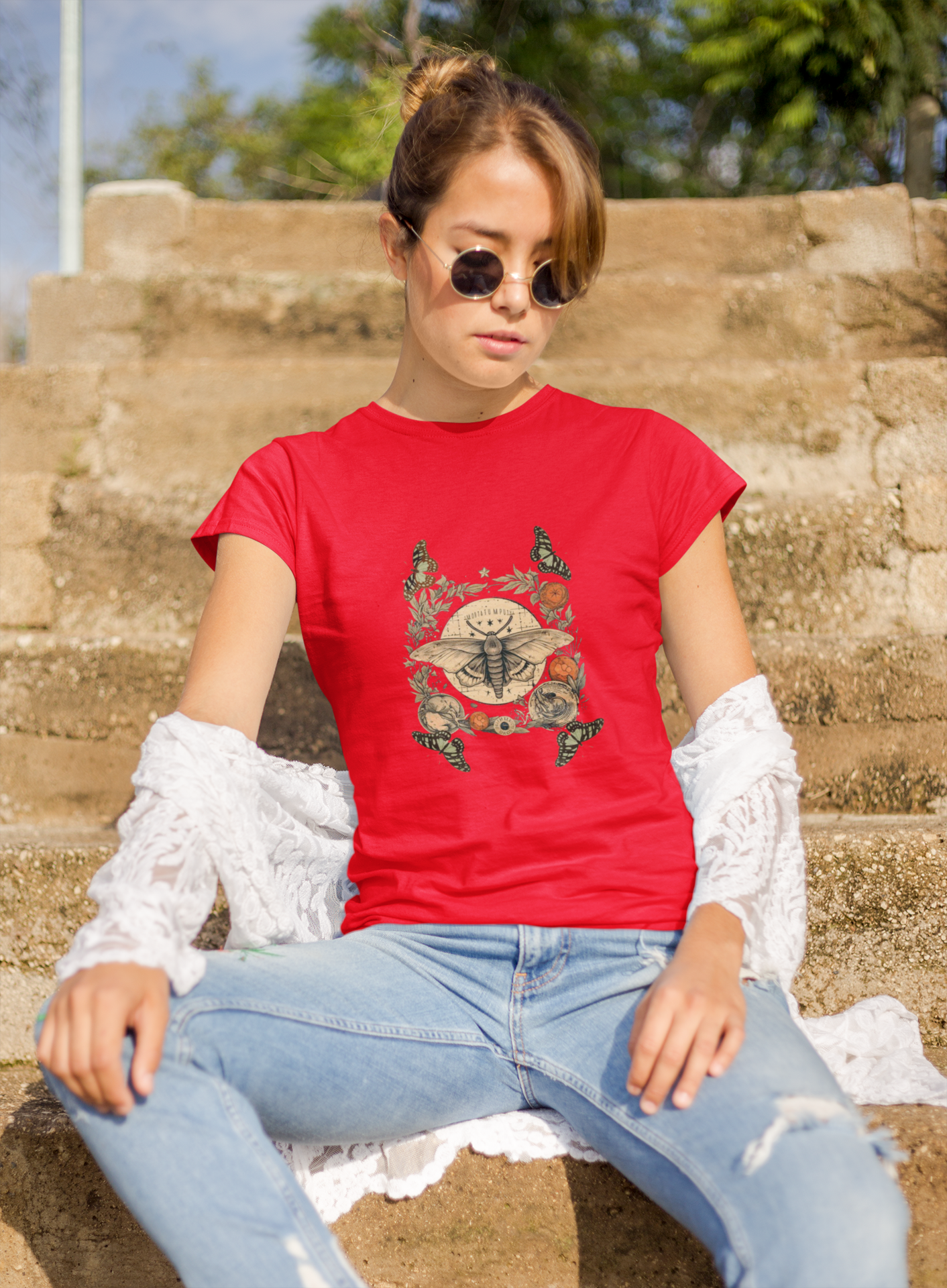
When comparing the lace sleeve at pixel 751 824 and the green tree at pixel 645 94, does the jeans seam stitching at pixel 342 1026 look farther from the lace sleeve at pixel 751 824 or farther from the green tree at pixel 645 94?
the green tree at pixel 645 94

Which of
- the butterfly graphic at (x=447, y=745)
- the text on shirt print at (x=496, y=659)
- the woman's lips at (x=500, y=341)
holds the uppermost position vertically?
the woman's lips at (x=500, y=341)

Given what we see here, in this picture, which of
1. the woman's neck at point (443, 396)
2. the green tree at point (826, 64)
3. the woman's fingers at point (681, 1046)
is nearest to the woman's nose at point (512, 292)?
the woman's neck at point (443, 396)

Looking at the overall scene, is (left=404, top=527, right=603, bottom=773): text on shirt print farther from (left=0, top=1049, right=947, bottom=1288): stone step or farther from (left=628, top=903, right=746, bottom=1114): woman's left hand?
(left=0, top=1049, right=947, bottom=1288): stone step

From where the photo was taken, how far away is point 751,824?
4.17 feet

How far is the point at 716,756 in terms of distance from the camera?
133 cm

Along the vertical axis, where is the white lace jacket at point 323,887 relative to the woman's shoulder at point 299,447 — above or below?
below

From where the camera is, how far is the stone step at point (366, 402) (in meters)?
2.56

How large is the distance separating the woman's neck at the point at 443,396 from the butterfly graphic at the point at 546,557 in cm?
25

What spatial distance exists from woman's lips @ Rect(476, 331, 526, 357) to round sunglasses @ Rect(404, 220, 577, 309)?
5 centimetres

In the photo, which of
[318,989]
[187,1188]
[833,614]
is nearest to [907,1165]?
[318,989]

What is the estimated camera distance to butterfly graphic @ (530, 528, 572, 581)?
139 centimetres

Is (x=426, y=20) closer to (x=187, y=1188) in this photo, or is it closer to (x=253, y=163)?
(x=253, y=163)

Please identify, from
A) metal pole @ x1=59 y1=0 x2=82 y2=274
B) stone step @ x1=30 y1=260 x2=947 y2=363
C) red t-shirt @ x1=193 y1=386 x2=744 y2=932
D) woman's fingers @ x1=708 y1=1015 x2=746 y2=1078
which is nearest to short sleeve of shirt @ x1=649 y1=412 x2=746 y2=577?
red t-shirt @ x1=193 y1=386 x2=744 y2=932

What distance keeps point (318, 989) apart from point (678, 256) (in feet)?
9.76
